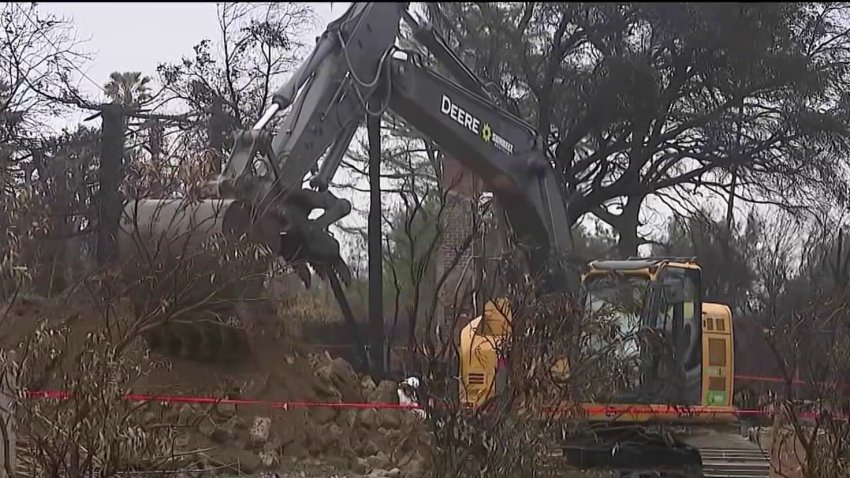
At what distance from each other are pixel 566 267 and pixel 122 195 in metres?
3.19

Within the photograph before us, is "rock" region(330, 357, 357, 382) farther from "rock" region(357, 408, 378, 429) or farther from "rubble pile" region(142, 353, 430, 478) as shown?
"rock" region(357, 408, 378, 429)

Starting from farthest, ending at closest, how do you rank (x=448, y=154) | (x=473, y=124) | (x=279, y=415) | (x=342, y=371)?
(x=342, y=371) < (x=473, y=124) < (x=448, y=154) < (x=279, y=415)

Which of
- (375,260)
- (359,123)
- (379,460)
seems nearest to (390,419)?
(379,460)

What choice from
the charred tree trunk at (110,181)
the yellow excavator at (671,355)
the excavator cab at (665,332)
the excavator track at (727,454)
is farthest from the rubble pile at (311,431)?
the excavator track at (727,454)

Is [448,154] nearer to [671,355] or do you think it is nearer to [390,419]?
[390,419]

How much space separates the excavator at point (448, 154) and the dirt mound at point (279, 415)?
64 centimetres

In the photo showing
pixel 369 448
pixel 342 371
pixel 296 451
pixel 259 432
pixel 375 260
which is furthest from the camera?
pixel 375 260

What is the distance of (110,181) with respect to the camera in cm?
730

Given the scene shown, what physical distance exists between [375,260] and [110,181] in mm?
2700

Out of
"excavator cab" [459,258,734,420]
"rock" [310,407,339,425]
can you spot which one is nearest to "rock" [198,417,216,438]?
"rock" [310,407,339,425]

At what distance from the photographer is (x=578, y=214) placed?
9.85 metres

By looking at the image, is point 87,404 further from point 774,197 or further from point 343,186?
point 774,197

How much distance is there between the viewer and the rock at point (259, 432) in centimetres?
670

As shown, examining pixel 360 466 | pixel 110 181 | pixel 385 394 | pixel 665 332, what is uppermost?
pixel 110 181
